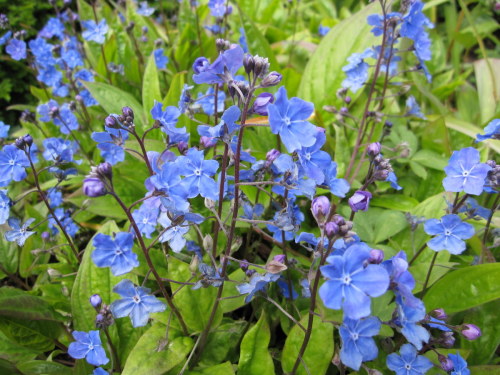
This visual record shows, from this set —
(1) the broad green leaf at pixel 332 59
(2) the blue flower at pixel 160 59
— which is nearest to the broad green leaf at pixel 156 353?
(1) the broad green leaf at pixel 332 59

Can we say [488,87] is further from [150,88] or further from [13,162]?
[13,162]

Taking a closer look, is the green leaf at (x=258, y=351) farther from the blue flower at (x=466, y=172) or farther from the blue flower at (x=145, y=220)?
the blue flower at (x=466, y=172)

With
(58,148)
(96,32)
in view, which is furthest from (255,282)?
(96,32)

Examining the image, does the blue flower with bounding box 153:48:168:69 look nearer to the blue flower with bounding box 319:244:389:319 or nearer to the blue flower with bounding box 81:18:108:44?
the blue flower with bounding box 81:18:108:44

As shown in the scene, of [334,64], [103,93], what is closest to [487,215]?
[334,64]

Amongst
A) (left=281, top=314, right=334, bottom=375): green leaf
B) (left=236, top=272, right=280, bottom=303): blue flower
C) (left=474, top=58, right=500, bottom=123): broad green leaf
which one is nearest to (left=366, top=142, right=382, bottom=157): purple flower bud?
(left=236, top=272, right=280, bottom=303): blue flower

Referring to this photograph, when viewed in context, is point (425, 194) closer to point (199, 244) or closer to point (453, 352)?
point (453, 352)

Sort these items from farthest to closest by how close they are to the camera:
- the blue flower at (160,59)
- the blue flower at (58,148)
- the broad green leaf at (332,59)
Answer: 1. the blue flower at (160,59)
2. the broad green leaf at (332,59)
3. the blue flower at (58,148)
